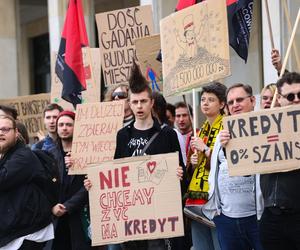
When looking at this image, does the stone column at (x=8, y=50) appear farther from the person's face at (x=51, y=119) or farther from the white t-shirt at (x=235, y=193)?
the white t-shirt at (x=235, y=193)

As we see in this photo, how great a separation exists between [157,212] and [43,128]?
465 cm

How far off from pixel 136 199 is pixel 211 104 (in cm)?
98

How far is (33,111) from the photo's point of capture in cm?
1098

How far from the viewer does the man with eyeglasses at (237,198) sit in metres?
6.30

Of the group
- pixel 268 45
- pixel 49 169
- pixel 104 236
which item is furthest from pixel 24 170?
pixel 268 45

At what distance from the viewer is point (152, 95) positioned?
6977 mm

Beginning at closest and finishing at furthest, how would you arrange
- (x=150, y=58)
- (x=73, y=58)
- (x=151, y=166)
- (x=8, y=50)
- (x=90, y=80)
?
(x=151, y=166)
(x=150, y=58)
(x=73, y=58)
(x=90, y=80)
(x=8, y=50)

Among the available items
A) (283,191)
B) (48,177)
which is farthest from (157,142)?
(283,191)

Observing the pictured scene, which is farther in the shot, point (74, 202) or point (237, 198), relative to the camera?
point (74, 202)

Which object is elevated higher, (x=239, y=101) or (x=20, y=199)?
(x=239, y=101)

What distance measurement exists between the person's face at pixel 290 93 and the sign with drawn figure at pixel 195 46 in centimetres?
81

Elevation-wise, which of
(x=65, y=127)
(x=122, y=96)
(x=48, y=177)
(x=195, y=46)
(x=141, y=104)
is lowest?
(x=48, y=177)

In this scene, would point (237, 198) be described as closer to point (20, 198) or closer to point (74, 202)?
point (20, 198)

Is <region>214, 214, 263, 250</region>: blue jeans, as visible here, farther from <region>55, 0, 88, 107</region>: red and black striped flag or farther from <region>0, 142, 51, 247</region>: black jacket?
<region>55, 0, 88, 107</region>: red and black striped flag
